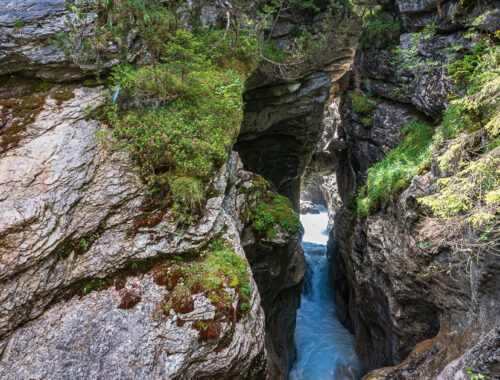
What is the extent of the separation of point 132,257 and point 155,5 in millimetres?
7215

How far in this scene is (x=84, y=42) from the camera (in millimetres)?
5812

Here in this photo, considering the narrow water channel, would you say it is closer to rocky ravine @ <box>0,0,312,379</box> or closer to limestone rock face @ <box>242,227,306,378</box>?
limestone rock face @ <box>242,227,306,378</box>

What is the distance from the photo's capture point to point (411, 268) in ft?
24.1

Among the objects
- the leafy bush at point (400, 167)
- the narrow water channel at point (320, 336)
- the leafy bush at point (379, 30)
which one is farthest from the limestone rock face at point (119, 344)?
Result: the leafy bush at point (379, 30)

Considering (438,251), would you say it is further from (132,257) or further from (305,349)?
(305,349)

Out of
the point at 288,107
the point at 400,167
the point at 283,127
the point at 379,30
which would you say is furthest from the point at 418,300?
the point at 379,30

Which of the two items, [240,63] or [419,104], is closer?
[240,63]

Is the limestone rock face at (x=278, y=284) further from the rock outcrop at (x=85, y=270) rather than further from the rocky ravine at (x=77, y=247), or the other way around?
the rock outcrop at (x=85, y=270)

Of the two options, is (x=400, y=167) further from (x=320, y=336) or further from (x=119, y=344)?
(x=320, y=336)

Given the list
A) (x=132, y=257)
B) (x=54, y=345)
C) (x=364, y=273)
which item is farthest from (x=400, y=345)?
(x=54, y=345)

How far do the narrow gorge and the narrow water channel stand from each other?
3.06 meters

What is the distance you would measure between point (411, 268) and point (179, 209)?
6906mm

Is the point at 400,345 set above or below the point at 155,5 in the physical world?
below

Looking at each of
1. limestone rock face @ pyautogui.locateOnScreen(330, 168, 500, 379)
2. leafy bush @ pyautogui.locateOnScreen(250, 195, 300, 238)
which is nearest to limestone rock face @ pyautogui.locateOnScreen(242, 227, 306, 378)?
leafy bush @ pyautogui.locateOnScreen(250, 195, 300, 238)
